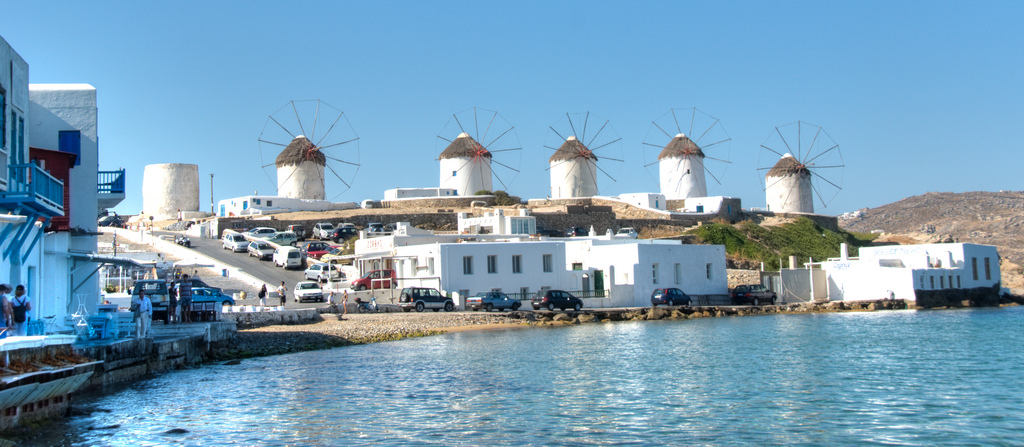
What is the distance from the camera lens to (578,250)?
139 feet

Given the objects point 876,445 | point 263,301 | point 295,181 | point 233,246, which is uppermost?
point 295,181

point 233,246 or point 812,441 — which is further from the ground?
point 233,246

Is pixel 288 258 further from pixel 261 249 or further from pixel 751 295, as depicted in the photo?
pixel 751 295

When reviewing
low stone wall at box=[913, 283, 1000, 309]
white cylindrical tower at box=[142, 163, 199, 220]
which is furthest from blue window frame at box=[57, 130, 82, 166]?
white cylindrical tower at box=[142, 163, 199, 220]

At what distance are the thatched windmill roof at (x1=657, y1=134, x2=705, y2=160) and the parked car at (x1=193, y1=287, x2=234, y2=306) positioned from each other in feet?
178

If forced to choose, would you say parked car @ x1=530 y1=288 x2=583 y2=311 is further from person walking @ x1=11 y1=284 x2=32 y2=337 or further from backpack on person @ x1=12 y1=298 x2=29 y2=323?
backpack on person @ x1=12 y1=298 x2=29 y2=323

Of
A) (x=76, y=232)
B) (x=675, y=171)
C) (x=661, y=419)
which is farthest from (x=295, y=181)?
(x=661, y=419)

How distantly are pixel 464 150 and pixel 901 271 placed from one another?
4040cm

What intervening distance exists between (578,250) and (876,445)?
100.0 ft

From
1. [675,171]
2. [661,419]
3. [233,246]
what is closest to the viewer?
[661,419]

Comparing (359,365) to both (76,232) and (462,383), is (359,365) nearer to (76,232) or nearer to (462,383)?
(462,383)

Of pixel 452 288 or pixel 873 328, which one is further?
pixel 452 288

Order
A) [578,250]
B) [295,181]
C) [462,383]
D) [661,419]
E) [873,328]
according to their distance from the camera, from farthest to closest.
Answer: [295,181], [578,250], [873,328], [462,383], [661,419]

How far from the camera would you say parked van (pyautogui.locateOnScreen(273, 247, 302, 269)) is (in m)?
42.6
